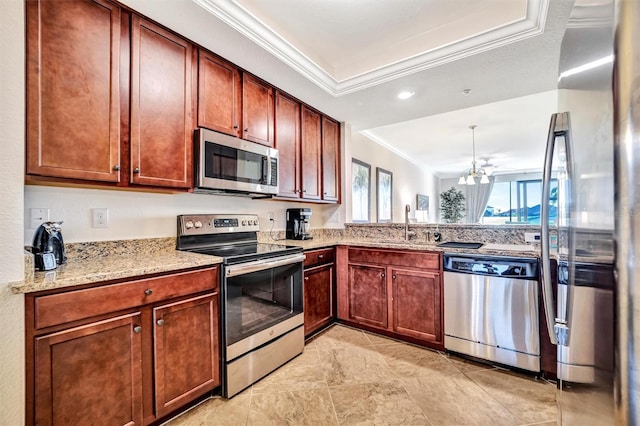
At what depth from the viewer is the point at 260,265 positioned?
76.5 inches

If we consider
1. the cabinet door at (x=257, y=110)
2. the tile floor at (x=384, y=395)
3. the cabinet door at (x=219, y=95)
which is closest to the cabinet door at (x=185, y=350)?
the tile floor at (x=384, y=395)

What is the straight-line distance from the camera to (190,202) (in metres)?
2.23

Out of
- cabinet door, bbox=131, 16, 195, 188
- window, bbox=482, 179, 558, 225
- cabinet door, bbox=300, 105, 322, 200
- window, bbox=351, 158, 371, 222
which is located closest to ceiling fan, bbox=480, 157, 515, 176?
window, bbox=482, 179, 558, 225

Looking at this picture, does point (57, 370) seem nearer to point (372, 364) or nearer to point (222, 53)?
point (372, 364)

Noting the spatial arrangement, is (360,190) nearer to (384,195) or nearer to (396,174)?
(384,195)

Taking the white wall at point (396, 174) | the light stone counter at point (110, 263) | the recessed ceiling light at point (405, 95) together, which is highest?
the recessed ceiling light at point (405, 95)

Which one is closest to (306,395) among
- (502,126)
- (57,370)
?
(57,370)

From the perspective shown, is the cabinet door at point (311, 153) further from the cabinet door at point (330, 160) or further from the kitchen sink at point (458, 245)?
the kitchen sink at point (458, 245)

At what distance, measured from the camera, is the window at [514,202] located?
7.87 meters

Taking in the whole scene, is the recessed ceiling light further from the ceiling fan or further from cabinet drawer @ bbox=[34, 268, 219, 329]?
the ceiling fan

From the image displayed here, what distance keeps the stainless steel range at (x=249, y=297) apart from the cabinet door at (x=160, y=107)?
464 mm

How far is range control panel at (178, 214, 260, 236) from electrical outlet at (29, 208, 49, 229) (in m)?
0.72

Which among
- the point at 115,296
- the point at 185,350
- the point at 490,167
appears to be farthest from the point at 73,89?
the point at 490,167

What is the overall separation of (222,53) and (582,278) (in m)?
2.31
